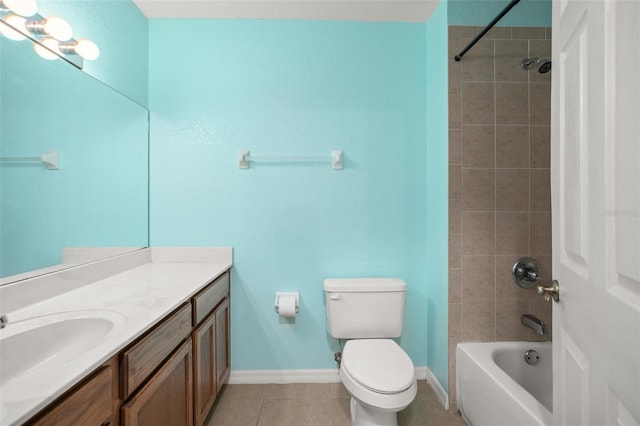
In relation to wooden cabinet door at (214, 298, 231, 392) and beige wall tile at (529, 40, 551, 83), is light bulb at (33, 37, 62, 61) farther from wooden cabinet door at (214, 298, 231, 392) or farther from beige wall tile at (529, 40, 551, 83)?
beige wall tile at (529, 40, 551, 83)

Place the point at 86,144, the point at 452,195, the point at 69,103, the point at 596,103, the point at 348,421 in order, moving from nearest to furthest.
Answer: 1. the point at 596,103
2. the point at 69,103
3. the point at 86,144
4. the point at 348,421
5. the point at 452,195

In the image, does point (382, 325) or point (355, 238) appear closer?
point (382, 325)

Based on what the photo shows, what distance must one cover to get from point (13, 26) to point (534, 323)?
8.94ft

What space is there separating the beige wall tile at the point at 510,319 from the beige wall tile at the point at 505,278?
0.16 ft

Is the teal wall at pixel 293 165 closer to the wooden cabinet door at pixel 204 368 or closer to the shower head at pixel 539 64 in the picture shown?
the wooden cabinet door at pixel 204 368

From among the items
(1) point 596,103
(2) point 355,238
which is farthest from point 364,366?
(1) point 596,103

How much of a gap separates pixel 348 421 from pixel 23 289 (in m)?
1.61

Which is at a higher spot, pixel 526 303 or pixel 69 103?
pixel 69 103

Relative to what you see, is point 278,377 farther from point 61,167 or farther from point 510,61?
point 510,61

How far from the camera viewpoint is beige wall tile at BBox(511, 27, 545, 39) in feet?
5.24

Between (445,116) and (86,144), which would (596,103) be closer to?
(445,116)

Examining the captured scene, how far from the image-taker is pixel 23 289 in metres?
1.03

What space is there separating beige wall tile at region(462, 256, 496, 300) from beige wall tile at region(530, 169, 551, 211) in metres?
0.41

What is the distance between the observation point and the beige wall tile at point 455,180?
159cm
